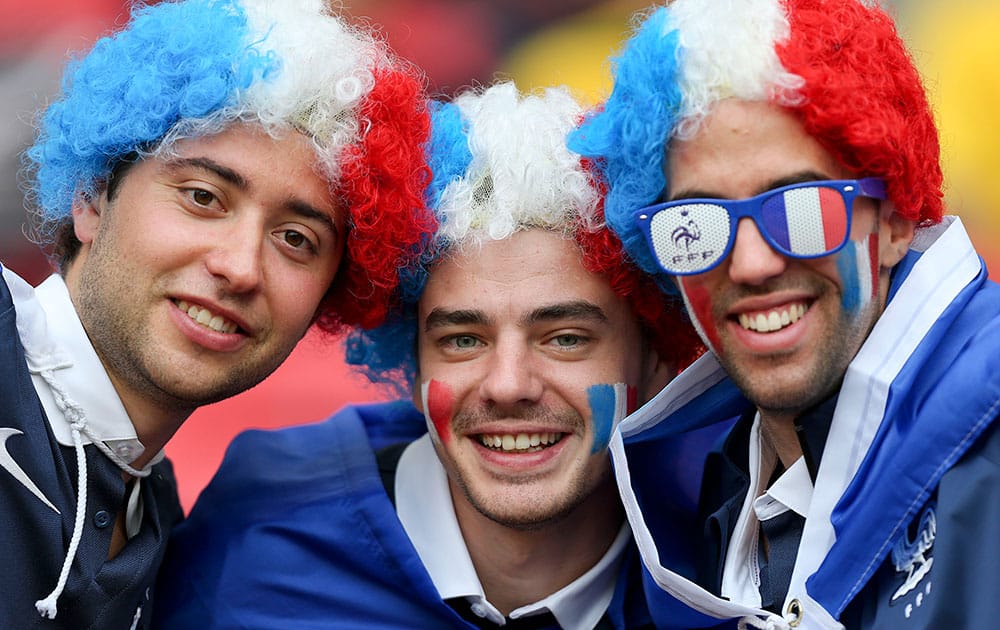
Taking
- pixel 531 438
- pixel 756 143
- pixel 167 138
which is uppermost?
pixel 167 138

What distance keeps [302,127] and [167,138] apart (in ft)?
1.16

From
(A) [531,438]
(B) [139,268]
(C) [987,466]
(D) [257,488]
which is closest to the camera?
(C) [987,466]

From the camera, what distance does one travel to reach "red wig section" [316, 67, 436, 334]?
3.21 meters

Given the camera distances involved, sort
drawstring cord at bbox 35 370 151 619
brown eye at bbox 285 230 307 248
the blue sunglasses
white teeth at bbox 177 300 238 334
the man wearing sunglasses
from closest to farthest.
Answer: the man wearing sunglasses, the blue sunglasses, drawstring cord at bbox 35 370 151 619, white teeth at bbox 177 300 238 334, brown eye at bbox 285 230 307 248

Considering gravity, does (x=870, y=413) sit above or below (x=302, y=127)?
below

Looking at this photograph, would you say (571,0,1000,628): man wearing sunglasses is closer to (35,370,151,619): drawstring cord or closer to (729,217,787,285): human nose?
(729,217,787,285): human nose

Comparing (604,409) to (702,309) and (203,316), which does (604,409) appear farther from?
(203,316)

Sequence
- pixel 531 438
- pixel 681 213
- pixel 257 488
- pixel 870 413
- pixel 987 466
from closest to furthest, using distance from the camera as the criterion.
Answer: pixel 987 466
pixel 870 413
pixel 681 213
pixel 531 438
pixel 257 488

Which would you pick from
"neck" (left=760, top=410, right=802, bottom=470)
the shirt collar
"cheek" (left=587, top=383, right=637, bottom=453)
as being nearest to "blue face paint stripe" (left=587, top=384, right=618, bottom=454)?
"cheek" (left=587, top=383, right=637, bottom=453)

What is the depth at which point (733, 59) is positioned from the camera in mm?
2734

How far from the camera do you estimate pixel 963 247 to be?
8.86 ft

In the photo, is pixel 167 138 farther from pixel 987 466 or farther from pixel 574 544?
pixel 987 466

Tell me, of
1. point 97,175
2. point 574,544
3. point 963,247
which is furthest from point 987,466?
point 97,175

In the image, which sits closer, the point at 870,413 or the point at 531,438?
the point at 870,413
